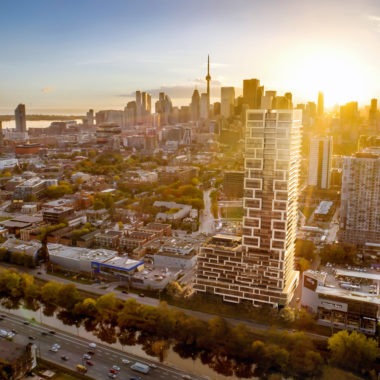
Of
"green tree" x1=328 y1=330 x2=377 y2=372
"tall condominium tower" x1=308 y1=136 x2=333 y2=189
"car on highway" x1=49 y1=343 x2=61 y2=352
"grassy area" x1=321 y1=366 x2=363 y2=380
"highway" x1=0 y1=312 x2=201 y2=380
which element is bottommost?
"grassy area" x1=321 y1=366 x2=363 y2=380

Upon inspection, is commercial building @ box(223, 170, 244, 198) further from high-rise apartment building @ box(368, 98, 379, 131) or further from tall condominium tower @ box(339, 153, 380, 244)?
high-rise apartment building @ box(368, 98, 379, 131)

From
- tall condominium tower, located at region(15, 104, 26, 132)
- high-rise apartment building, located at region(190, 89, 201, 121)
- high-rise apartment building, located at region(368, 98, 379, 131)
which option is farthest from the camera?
high-rise apartment building, located at region(190, 89, 201, 121)

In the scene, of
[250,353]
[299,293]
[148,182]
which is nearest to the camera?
[250,353]

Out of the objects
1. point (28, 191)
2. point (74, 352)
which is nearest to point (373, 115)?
point (28, 191)

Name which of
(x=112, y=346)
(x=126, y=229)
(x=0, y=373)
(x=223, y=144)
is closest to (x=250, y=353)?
(x=112, y=346)

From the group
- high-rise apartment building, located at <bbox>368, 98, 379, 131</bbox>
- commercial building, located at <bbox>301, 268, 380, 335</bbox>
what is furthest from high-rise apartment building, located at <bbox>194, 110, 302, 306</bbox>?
high-rise apartment building, located at <bbox>368, 98, 379, 131</bbox>

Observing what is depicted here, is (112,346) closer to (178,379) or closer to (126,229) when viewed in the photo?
(178,379)
